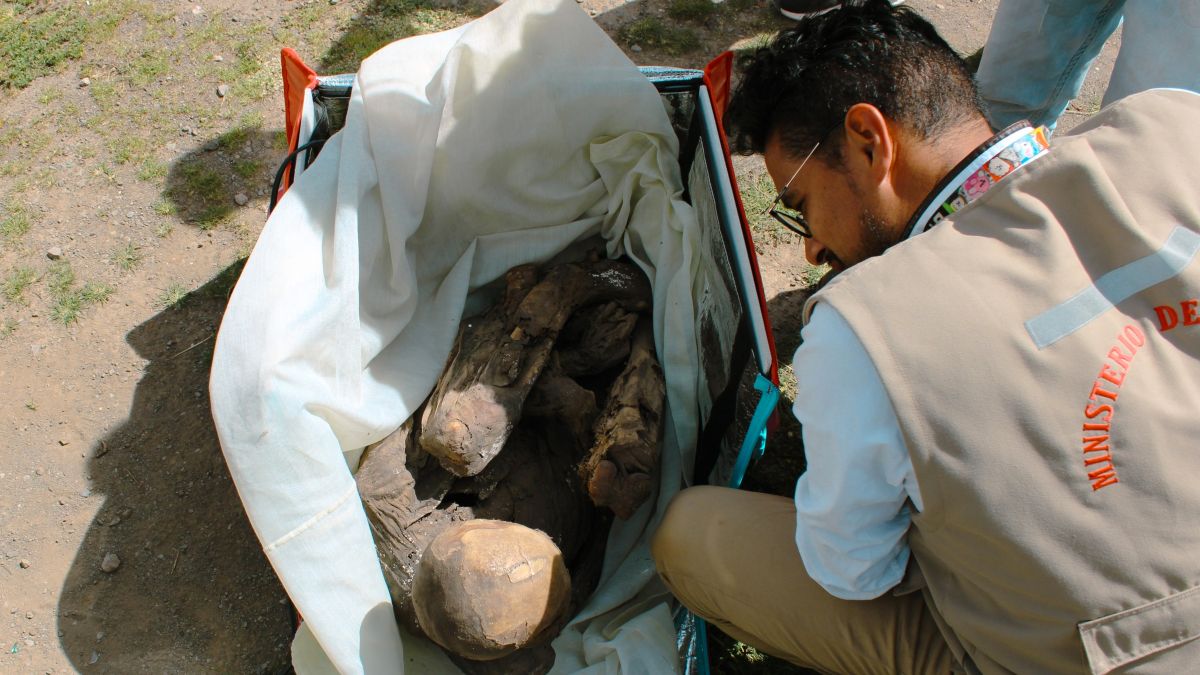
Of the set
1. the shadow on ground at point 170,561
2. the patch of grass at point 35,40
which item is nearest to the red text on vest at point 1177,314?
the shadow on ground at point 170,561

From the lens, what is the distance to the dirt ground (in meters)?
2.57

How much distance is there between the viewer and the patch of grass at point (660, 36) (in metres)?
4.15

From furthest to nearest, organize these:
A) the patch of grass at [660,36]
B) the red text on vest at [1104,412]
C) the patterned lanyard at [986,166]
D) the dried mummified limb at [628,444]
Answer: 1. the patch of grass at [660,36]
2. the dried mummified limb at [628,444]
3. the patterned lanyard at [986,166]
4. the red text on vest at [1104,412]

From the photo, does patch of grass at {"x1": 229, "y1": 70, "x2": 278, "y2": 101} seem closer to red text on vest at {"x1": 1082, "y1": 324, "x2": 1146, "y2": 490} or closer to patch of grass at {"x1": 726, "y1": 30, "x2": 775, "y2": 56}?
patch of grass at {"x1": 726, "y1": 30, "x2": 775, "y2": 56}

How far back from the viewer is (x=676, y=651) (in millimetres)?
2152

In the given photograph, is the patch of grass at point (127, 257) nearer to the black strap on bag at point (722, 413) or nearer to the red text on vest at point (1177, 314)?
the black strap on bag at point (722, 413)

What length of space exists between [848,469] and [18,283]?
128 inches

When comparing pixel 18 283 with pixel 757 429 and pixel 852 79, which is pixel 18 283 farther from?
pixel 852 79

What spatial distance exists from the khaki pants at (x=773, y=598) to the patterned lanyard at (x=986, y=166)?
30.9 inches

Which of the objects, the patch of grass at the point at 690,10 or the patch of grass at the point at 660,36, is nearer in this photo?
the patch of grass at the point at 660,36

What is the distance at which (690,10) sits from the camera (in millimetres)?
4305

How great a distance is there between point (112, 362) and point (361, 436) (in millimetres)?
1340

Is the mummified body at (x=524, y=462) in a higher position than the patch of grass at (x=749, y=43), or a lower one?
lower

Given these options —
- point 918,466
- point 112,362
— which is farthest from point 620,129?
point 112,362
